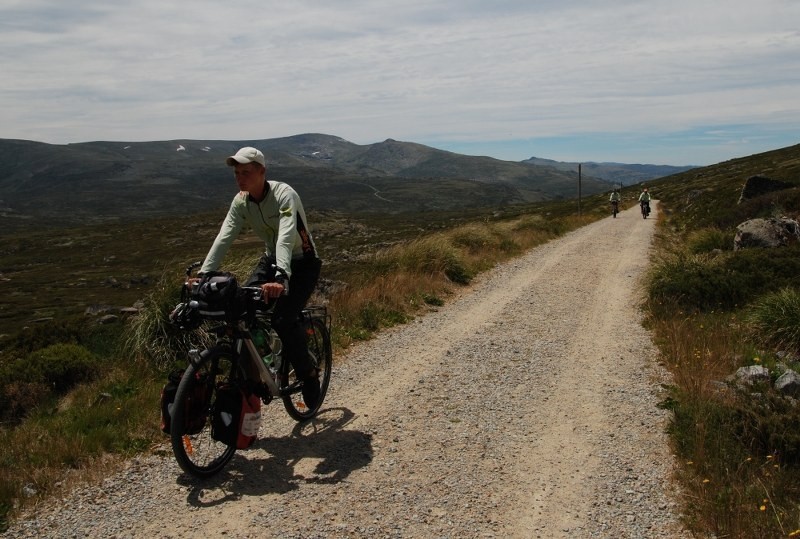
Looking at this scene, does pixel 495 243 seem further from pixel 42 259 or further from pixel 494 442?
pixel 42 259

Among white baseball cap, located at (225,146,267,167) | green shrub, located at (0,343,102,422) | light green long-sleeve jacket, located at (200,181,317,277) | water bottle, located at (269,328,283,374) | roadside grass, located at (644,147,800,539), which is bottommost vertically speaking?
green shrub, located at (0,343,102,422)

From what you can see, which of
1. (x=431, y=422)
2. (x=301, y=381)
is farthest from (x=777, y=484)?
(x=301, y=381)

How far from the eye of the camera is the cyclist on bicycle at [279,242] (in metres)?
5.46

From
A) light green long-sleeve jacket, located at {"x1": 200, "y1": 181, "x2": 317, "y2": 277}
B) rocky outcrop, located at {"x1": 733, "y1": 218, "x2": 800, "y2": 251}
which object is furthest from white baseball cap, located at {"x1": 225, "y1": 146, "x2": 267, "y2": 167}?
rocky outcrop, located at {"x1": 733, "y1": 218, "x2": 800, "y2": 251}

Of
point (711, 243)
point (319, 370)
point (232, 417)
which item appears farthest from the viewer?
point (711, 243)

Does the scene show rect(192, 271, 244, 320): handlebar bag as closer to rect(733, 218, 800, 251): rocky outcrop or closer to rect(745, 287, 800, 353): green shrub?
rect(745, 287, 800, 353): green shrub

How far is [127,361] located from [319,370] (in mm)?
3879

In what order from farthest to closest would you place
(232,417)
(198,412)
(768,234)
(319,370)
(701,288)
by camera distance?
(768,234)
(701,288)
(319,370)
(232,417)
(198,412)

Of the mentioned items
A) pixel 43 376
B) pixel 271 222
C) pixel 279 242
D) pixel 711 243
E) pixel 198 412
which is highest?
pixel 271 222

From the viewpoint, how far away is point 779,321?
9.49m

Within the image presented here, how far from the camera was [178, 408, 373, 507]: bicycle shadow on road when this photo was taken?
5070mm

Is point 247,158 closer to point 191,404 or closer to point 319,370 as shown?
point 191,404

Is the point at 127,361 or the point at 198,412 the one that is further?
the point at 127,361

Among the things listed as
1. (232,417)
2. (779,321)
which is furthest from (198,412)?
(779,321)
